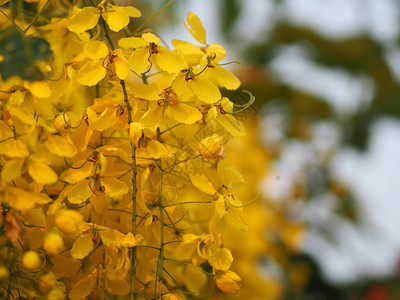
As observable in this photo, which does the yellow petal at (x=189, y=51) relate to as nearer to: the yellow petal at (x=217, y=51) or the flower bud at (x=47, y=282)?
the yellow petal at (x=217, y=51)

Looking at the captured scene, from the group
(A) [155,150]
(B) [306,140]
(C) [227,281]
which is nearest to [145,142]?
(A) [155,150]

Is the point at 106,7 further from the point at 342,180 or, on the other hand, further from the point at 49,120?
the point at 342,180

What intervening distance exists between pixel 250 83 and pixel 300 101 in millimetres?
175

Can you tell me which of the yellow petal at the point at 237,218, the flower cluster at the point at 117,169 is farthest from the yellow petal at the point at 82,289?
the yellow petal at the point at 237,218

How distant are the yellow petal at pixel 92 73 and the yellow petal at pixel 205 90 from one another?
0.20ft

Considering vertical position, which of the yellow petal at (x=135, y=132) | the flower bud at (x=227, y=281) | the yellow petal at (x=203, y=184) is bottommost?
the flower bud at (x=227, y=281)

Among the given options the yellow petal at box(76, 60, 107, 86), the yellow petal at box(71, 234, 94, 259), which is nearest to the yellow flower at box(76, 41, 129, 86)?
the yellow petal at box(76, 60, 107, 86)

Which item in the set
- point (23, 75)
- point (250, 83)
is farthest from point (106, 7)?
point (250, 83)

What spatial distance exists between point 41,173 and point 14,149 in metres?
0.02

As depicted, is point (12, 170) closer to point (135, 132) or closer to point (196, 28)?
point (135, 132)

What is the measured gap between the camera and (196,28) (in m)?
0.42

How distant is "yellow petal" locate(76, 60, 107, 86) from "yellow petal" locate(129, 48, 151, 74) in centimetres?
2

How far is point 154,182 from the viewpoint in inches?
15.4

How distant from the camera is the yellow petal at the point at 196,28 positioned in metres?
0.42
